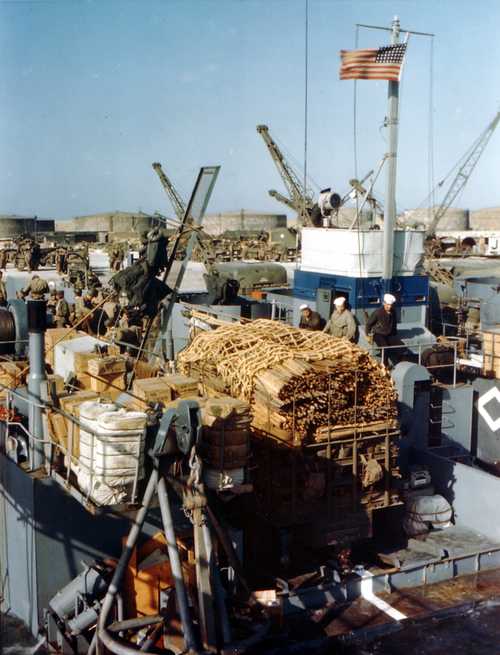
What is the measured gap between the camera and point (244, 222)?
87875 millimetres

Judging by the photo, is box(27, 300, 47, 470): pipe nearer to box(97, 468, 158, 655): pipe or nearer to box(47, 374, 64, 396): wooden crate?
box(47, 374, 64, 396): wooden crate

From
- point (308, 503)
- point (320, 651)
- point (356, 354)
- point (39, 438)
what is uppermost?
point (356, 354)

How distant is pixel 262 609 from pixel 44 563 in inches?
117

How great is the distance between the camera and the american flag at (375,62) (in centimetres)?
1664

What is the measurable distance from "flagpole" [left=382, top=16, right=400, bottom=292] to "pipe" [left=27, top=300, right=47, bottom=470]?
9365mm

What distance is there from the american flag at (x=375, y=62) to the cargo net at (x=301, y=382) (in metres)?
7.42

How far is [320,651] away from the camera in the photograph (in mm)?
9672

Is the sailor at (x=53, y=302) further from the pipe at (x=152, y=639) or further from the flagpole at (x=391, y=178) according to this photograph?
the pipe at (x=152, y=639)

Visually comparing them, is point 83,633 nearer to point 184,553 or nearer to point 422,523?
point 184,553

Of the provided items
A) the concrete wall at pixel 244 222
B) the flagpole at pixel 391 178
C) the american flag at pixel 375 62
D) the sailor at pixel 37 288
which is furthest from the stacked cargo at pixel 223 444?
the concrete wall at pixel 244 222

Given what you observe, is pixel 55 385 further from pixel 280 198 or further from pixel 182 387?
pixel 280 198

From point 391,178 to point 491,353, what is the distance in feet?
15.4

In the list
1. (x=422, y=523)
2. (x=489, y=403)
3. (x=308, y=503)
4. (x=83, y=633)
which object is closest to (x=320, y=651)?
(x=308, y=503)

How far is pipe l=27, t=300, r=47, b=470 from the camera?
1005 centimetres
